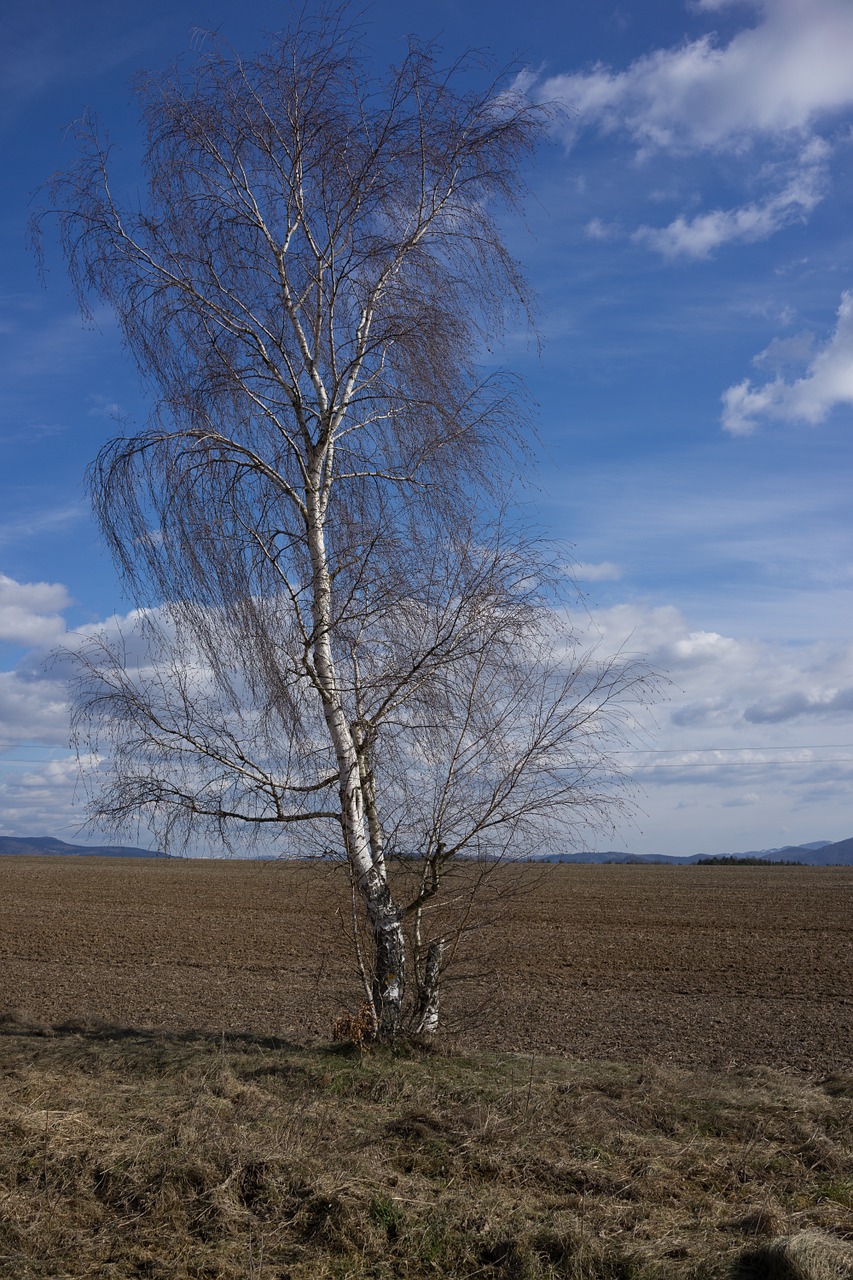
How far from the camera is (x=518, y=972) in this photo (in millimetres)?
19938

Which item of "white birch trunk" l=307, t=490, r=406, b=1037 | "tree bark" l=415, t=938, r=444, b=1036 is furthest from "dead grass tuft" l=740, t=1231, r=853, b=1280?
"white birch trunk" l=307, t=490, r=406, b=1037

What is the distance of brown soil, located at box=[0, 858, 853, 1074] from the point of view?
11.8 metres

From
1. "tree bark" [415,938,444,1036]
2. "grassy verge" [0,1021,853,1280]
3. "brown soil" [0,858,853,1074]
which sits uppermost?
"tree bark" [415,938,444,1036]

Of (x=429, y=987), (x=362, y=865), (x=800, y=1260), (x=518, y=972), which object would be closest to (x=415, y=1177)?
(x=800, y=1260)

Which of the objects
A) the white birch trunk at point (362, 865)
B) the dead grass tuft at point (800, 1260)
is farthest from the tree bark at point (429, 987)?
the dead grass tuft at point (800, 1260)

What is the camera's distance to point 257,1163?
5324 mm

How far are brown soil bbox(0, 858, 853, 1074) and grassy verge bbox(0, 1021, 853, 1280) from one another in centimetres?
214

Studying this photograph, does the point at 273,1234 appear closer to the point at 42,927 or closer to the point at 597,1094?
the point at 597,1094

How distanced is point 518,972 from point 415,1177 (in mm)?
15094

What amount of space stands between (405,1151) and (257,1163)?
0.97 m

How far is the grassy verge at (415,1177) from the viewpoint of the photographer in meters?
4.54

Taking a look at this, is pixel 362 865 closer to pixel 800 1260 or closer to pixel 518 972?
pixel 800 1260

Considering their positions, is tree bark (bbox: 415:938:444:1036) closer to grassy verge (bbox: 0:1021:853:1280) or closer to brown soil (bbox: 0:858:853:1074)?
brown soil (bbox: 0:858:853:1074)

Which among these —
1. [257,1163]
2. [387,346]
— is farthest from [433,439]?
[257,1163]
